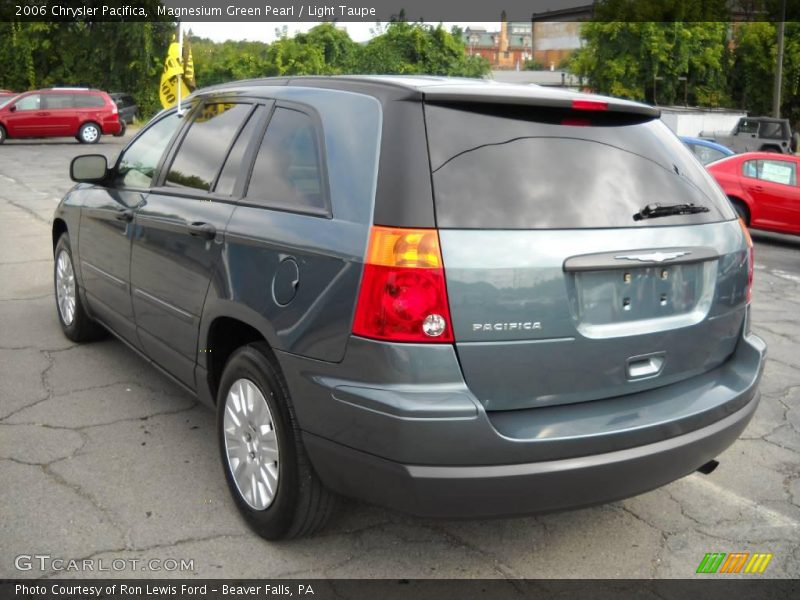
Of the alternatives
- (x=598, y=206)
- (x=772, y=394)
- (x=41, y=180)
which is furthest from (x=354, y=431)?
(x=41, y=180)

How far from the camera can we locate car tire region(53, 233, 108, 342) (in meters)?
5.51

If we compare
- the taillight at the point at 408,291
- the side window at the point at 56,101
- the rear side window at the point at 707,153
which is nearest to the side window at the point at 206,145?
the taillight at the point at 408,291

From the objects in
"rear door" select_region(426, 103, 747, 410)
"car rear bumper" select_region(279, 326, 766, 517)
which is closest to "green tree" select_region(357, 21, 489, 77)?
"rear door" select_region(426, 103, 747, 410)

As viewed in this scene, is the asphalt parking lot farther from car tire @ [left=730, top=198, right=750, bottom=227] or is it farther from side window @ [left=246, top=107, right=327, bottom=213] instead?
car tire @ [left=730, top=198, right=750, bottom=227]

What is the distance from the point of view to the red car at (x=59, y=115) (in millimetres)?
27875

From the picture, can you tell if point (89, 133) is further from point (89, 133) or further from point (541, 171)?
point (541, 171)

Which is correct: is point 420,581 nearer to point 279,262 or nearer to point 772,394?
point 279,262

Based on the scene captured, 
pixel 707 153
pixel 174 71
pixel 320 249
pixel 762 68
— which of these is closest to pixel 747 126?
pixel 707 153

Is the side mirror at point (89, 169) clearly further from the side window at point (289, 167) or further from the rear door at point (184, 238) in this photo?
the side window at point (289, 167)

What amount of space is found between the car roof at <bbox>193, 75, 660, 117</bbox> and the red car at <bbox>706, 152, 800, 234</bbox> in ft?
32.0

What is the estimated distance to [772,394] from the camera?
17.0ft

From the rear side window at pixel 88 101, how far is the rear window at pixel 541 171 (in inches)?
1131

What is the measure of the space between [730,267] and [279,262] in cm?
163

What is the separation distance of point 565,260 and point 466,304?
361 mm
